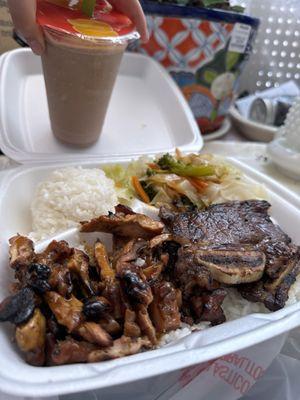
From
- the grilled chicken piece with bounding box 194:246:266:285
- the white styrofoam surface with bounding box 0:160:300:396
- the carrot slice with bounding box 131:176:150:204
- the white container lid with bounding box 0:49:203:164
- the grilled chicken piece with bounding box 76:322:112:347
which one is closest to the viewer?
the white styrofoam surface with bounding box 0:160:300:396

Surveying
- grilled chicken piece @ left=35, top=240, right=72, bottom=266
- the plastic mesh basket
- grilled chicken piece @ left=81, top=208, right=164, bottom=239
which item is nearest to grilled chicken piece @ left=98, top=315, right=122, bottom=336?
grilled chicken piece @ left=35, top=240, right=72, bottom=266

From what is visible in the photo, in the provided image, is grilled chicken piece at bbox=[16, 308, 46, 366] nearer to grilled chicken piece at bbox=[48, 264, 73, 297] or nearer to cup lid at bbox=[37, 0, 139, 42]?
grilled chicken piece at bbox=[48, 264, 73, 297]

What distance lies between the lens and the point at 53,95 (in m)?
1.71

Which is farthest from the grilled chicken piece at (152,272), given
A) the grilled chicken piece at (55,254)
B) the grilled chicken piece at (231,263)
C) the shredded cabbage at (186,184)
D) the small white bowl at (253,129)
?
the small white bowl at (253,129)

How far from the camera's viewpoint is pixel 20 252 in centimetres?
104

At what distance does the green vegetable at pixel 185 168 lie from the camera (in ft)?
5.25

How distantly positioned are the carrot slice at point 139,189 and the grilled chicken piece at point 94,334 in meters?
0.74

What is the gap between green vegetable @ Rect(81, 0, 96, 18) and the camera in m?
1.47

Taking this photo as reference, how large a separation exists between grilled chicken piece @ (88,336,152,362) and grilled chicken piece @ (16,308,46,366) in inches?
4.1

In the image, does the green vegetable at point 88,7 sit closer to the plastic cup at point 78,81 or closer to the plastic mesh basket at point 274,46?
the plastic cup at point 78,81

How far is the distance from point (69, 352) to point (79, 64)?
43.6 inches

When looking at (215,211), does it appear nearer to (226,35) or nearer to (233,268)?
(233,268)

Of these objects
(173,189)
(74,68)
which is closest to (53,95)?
(74,68)

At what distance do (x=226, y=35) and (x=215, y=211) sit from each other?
4.41ft
